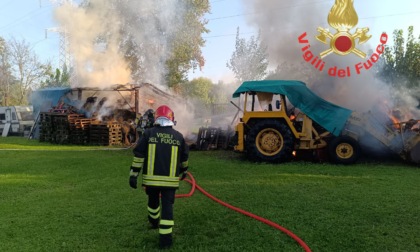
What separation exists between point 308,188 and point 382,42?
877 cm

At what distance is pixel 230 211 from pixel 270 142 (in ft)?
15.4

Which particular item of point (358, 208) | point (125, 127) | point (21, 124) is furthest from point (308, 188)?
point (21, 124)

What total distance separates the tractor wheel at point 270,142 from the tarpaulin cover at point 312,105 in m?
0.76

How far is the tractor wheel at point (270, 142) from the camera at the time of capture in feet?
31.2

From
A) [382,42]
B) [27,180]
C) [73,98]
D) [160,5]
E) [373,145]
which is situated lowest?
[27,180]

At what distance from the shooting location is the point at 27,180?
788 centimetres

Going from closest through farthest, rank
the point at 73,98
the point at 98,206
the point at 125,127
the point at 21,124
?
the point at 98,206, the point at 125,127, the point at 73,98, the point at 21,124

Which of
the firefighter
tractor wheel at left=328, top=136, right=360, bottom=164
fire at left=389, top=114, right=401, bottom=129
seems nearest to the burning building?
tractor wheel at left=328, top=136, right=360, bottom=164

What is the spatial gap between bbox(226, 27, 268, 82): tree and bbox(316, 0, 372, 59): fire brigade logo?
3122 mm

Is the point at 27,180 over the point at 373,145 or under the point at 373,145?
under

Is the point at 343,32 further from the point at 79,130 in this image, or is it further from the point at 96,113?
the point at 79,130

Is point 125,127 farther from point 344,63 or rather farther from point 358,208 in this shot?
point 358,208

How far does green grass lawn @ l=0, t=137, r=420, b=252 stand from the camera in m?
4.12

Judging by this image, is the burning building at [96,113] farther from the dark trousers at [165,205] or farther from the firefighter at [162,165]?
the firefighter at [162,165]
